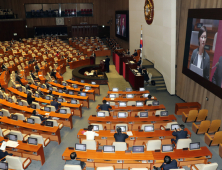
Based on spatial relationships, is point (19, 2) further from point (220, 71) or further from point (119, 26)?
point (220, 71)

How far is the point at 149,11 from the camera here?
1808cm

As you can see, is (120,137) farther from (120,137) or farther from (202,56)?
(202,56)

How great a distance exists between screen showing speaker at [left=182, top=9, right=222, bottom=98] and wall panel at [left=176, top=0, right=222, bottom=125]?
413mm

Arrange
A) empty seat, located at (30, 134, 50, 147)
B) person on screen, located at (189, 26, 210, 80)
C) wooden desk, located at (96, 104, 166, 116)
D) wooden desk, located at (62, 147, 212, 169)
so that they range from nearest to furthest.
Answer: wooden desk, located at (62, 147, 212, 169) < empty seat, located at (30, 134, 50, 147) < person on screen, located at (189, 26, 210, 80) < wooden desk, located at (96, 104, 166, 116)

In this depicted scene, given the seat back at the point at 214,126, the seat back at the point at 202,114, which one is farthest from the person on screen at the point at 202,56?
the seat back at the point at 214,126

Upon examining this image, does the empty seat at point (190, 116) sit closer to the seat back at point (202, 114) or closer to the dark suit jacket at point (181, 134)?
the seat back at point (202, 114)

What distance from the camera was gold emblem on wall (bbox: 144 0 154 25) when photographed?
1744cm

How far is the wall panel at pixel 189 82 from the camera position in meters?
9.90

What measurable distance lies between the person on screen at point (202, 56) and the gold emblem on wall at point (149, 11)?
786 centimetres

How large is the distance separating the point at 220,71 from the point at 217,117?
2.28 m

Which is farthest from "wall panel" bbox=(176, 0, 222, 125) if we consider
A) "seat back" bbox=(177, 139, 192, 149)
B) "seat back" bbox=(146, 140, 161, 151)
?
"seat back" bbox=(146, 140, 161, 151)

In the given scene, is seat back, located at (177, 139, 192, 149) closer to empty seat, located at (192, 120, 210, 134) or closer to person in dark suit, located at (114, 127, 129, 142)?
person in dark suit, located at (114, 127, 129, 142)

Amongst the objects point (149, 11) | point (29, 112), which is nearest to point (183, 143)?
point (29, 112)

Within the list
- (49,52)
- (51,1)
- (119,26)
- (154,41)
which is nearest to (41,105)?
(154,41)
